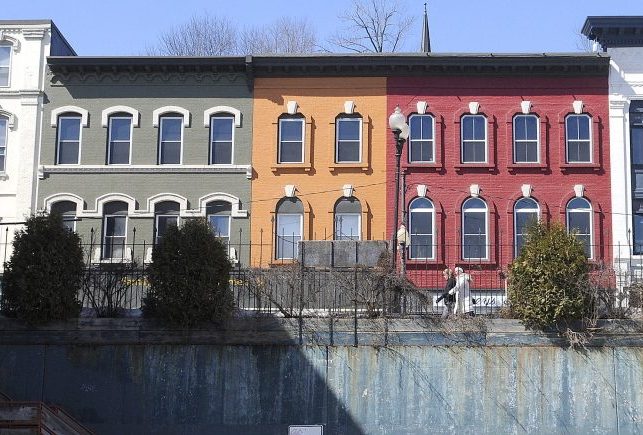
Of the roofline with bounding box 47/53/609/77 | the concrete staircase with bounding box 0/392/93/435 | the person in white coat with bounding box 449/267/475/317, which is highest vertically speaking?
the roofline with bounding box 47/53/609/77

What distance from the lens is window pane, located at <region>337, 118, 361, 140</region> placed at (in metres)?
28.1

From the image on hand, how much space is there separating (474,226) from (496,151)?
2.47 metres

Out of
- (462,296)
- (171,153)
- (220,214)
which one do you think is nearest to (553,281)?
(462,296)

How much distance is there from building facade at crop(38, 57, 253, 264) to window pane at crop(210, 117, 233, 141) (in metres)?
0.03

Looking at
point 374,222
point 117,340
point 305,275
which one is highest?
point 374,222

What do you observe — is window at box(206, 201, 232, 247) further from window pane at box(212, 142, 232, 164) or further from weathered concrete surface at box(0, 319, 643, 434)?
weathered concrete surface at box(0, 319, 643, 434)

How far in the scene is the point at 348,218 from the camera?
1093 inches

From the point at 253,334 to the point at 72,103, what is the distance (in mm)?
14904

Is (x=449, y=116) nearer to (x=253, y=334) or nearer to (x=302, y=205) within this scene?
(x=302, y=205)

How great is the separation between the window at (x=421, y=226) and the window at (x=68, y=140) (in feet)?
35.4

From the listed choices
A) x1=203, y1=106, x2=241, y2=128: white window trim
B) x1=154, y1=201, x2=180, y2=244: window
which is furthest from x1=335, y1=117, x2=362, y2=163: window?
x1=154, y1=201, x2=180, y2=244: window

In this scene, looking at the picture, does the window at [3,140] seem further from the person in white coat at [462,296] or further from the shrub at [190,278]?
the person in white coat at [462,296]

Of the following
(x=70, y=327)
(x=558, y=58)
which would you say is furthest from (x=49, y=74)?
(x=558, y=58)

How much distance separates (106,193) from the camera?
27984 mm
